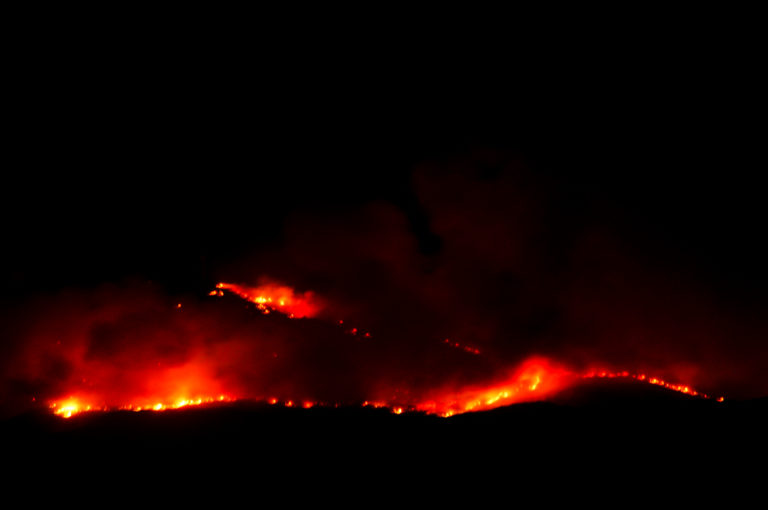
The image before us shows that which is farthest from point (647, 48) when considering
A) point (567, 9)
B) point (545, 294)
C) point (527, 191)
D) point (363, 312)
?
point (363, 312)

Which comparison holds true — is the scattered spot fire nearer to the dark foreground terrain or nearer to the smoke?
the smoke

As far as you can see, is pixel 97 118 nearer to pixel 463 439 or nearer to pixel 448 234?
pixel 448 234

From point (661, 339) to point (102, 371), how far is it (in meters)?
4.47

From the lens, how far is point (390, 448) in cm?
327

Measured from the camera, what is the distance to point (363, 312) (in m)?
5.10

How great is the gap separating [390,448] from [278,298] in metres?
2.25

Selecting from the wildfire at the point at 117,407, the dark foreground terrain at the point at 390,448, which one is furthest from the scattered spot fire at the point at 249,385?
the dark foreground terrain at the point at 390,448

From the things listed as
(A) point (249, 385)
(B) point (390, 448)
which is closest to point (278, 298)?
(A) point (249, 385)

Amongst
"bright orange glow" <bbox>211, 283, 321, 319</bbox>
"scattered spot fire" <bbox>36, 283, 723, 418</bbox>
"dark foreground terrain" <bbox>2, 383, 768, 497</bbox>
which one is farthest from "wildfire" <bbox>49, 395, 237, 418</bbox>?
"bright orange glow" <bbox>211, 283, 321, 319</bbox>

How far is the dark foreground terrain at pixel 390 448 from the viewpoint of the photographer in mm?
3059

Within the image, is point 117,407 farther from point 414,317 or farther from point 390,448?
point 414,317

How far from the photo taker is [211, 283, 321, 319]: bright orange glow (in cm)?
504

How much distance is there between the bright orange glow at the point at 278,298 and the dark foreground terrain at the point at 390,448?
1416 millimetres

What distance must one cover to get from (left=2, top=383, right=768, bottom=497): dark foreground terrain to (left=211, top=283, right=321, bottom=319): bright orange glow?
142 centimetres
